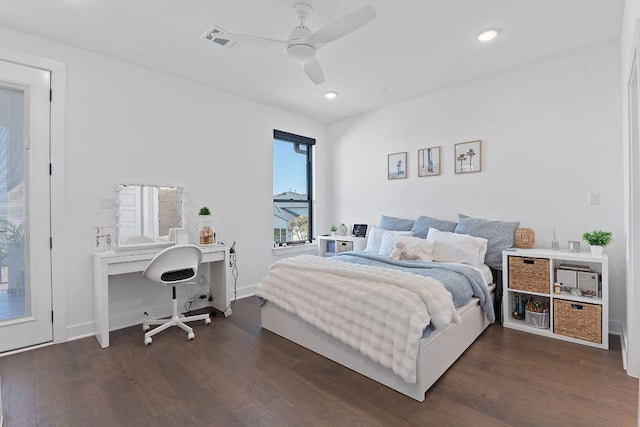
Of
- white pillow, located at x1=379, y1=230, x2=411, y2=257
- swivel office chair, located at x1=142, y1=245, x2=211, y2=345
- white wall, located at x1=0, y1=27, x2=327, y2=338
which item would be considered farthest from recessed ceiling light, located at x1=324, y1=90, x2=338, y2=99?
swivel office chair, located at x1=142, y1=245, x2=211, y2=345

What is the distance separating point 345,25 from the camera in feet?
6.59

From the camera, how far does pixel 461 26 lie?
2.54 meters

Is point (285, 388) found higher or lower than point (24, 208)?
lower

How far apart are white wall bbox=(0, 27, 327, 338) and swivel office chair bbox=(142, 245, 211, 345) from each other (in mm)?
586

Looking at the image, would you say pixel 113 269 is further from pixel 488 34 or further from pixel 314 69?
pixel 488 34

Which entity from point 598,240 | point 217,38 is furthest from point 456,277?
point 217,38

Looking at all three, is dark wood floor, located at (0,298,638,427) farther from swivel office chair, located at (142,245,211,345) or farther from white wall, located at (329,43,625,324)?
white wall, located at (329,43,625,324)

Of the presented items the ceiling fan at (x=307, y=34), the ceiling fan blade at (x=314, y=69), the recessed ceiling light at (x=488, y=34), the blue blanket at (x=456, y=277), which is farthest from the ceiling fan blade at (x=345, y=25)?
the blue blanket at (x=456, y=277)

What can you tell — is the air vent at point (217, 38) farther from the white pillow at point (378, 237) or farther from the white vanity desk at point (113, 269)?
the white pillow at point (378, 237)

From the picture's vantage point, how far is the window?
4.67 m

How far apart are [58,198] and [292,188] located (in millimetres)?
2906

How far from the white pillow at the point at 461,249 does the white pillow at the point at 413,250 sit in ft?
0.24

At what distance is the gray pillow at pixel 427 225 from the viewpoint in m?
3.66

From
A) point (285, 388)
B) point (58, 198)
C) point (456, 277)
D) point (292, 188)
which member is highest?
point (292, 188)
